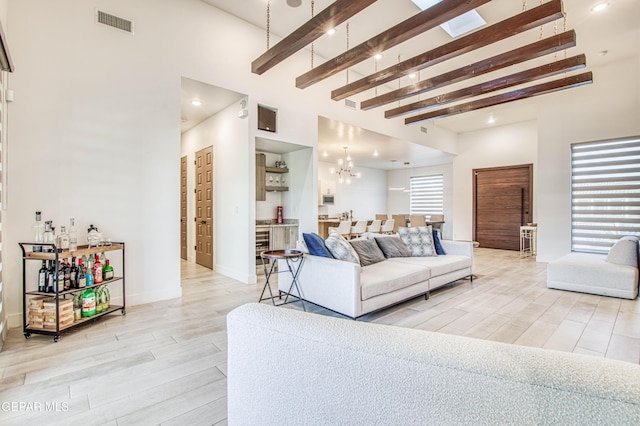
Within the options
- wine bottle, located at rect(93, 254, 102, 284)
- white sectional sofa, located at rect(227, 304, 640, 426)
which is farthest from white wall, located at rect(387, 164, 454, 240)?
white sectional sofa, located at rect(227, 304, 640, 426)

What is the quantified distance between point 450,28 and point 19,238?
5.82 meters

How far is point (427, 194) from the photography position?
1144cm

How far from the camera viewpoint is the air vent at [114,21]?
336 cm

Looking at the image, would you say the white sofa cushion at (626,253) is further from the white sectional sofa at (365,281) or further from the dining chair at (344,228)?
the dining chair at (344,228)

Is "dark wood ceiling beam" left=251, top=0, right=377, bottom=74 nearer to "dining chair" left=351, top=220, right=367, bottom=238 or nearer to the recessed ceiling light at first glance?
the recessed ceiling light

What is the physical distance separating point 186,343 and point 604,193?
7519mm

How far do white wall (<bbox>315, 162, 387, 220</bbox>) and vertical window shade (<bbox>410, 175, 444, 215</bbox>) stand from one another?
1288 millimetres

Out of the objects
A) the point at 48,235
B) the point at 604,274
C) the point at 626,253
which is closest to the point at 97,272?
the point at 48,235

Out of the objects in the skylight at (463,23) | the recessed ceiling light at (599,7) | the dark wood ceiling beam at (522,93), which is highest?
the recessed ceiling light at (599,7)

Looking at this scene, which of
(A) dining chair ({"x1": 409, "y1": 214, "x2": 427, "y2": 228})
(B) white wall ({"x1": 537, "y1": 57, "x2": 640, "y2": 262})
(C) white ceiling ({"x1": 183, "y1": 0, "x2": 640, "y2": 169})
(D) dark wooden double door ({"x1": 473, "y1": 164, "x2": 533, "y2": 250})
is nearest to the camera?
(C) white ceiling ({"x1": 183, "y1": 0, "x2": 640, "y2": 169})

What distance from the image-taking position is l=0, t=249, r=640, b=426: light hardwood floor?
69.6 inches

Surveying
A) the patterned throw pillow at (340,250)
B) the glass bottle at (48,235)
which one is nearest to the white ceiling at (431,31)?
the glass bottle at (48,235)

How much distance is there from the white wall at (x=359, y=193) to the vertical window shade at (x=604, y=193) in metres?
6.48

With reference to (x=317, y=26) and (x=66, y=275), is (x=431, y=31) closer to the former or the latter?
(x=317, y=26)
